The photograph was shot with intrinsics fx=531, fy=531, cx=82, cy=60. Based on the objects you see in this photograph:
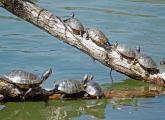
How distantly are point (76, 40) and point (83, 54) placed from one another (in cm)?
150

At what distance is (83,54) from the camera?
32.1 ft

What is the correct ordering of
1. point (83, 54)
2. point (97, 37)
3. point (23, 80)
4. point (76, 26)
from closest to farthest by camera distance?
point (23, 80)
point (76, 26)
point (97, 37)
point (83, 54)

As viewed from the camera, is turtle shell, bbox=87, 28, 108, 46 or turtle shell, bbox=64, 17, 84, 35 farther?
turtle shell, bbox=87, 28, 108, 46

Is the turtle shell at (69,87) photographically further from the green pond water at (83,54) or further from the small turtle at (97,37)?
the small turtle at (97,37)

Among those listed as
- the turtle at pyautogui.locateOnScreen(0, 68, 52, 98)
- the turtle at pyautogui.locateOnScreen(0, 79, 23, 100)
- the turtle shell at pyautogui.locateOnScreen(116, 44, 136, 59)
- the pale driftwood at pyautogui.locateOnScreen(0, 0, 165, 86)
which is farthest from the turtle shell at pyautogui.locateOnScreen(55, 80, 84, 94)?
the turtle shell at pyautogui.locateOnScreen(116, 44, 136, 59)

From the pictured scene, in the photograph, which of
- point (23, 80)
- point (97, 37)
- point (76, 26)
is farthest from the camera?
point (97, 37)

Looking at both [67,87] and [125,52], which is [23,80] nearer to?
[67,87]

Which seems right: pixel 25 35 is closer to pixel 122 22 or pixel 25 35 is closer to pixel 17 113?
pixel 122 22

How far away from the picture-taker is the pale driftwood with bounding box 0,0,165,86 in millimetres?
7996

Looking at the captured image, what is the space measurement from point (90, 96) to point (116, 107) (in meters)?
0.48

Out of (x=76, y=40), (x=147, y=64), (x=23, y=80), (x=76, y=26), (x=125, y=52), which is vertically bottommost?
(x=23, y=80)

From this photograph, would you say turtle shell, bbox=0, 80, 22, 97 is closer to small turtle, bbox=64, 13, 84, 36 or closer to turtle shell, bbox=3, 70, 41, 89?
turtle shell, bbox=3, 70, 41, 89

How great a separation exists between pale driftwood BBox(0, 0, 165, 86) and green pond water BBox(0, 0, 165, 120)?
0.91 feet

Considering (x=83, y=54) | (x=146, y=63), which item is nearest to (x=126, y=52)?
(x=146, y=63)
